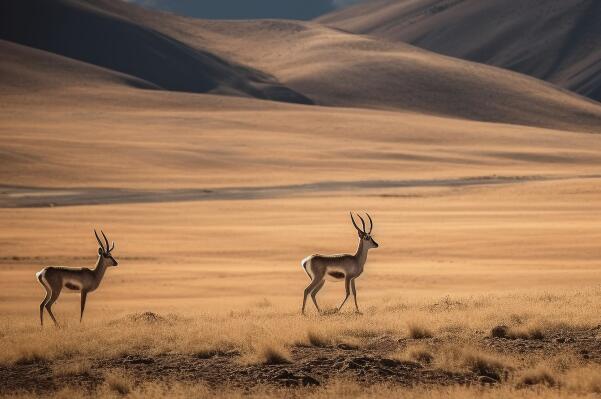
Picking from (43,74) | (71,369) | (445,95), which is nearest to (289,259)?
(71,369)

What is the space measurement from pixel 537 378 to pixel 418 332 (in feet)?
10.5

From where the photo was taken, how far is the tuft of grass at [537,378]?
11406mm

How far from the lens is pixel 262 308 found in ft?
63.4

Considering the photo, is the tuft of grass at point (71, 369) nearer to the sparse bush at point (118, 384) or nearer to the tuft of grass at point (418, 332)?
the sparse bush at point (118, 384)

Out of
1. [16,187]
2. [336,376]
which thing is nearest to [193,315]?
[336,376]

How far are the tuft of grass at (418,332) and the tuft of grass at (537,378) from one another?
119 inches

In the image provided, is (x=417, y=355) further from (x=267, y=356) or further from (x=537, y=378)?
(x=267, y=356)

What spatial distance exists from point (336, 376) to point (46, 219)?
36.2m

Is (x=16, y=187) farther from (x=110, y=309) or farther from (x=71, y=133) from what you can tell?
(x=110, y=309)

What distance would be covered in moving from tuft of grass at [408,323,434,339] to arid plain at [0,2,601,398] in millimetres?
27

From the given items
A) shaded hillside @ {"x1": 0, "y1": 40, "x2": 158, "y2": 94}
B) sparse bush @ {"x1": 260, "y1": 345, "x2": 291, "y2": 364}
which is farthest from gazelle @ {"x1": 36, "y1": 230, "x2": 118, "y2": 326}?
shaded hillside @ {"x1": 0, "y1": 40, "x2": 158, "y2": 94}

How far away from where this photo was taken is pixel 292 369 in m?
12.3

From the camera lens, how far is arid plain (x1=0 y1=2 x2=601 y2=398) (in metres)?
12.2

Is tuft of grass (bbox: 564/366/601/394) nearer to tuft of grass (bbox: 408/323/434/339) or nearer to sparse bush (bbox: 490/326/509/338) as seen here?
sparse bush (bbox: 490/326/509/338)
